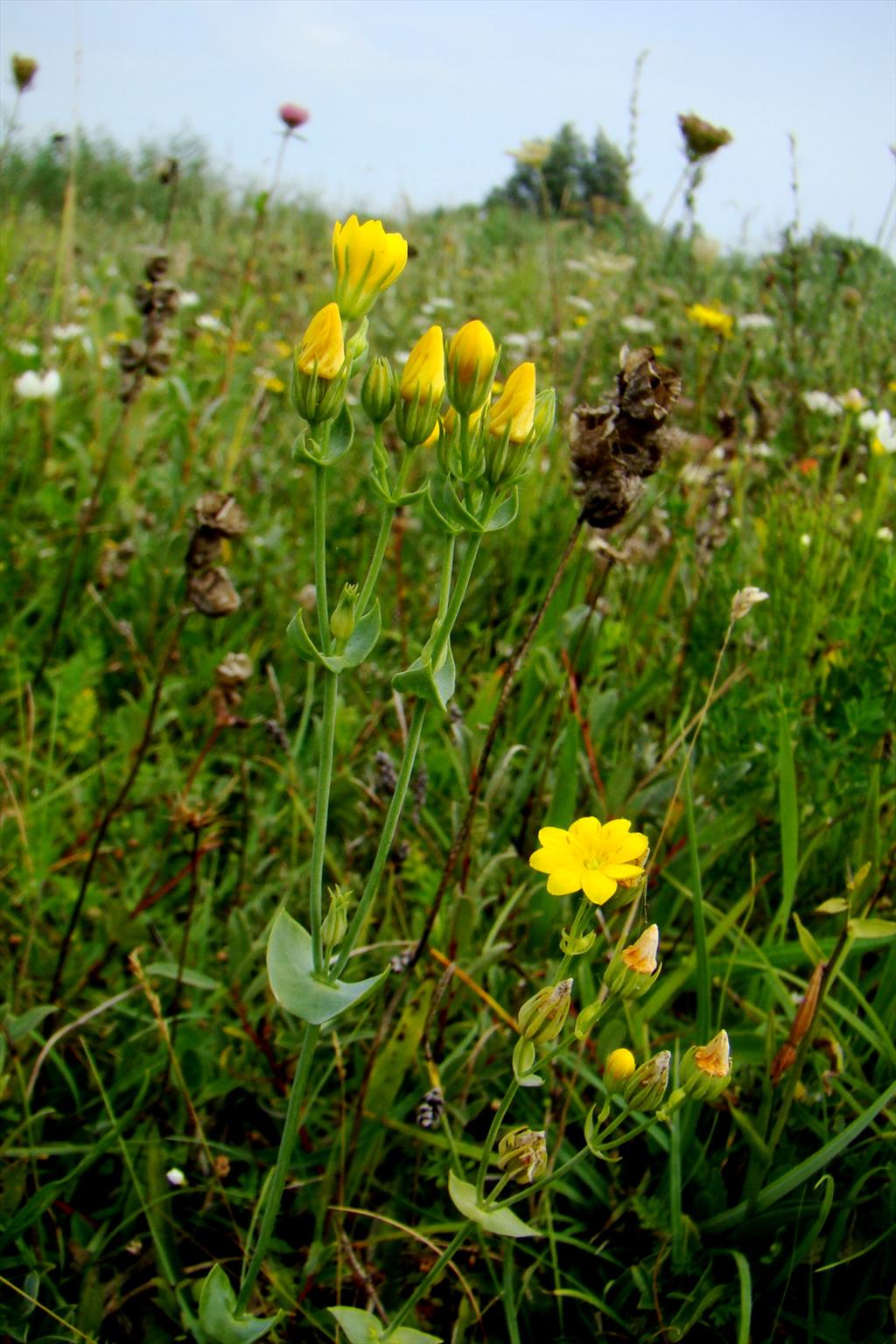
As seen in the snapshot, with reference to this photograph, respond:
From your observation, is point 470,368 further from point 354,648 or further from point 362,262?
point 354,648

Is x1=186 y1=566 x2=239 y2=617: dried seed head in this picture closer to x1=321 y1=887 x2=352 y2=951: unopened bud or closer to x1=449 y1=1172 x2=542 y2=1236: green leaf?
x1=321 y1=887 x2=352 y2=951: unopened bud

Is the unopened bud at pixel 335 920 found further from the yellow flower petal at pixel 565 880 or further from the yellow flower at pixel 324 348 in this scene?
the yellow flower at pixel 324 348

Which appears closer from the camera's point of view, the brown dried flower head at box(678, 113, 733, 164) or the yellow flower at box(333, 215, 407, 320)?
the yellow flower at box(333, 215, 407, 320)

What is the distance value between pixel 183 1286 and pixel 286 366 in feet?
13.8

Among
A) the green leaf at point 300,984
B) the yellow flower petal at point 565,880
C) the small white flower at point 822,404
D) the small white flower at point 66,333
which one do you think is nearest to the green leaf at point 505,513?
the yellow flower petal at point 565,880

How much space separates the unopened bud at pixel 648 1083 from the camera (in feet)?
2.89

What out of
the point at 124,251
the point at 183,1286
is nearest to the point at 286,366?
the point at 124,251

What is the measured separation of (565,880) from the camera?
0.85m

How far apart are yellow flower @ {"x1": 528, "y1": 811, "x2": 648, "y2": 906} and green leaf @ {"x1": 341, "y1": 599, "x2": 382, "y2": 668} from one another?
28cm

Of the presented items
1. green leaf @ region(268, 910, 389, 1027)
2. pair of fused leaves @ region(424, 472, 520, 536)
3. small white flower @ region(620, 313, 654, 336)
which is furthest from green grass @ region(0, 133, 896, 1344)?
small white flower @ region(620, 313, 654, 336)

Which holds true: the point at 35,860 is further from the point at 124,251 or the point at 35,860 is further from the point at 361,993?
the point at 124,251

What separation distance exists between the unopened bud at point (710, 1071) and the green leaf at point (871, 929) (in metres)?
0.39

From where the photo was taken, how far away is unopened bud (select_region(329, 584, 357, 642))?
1029mm

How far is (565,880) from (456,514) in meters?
0.38
